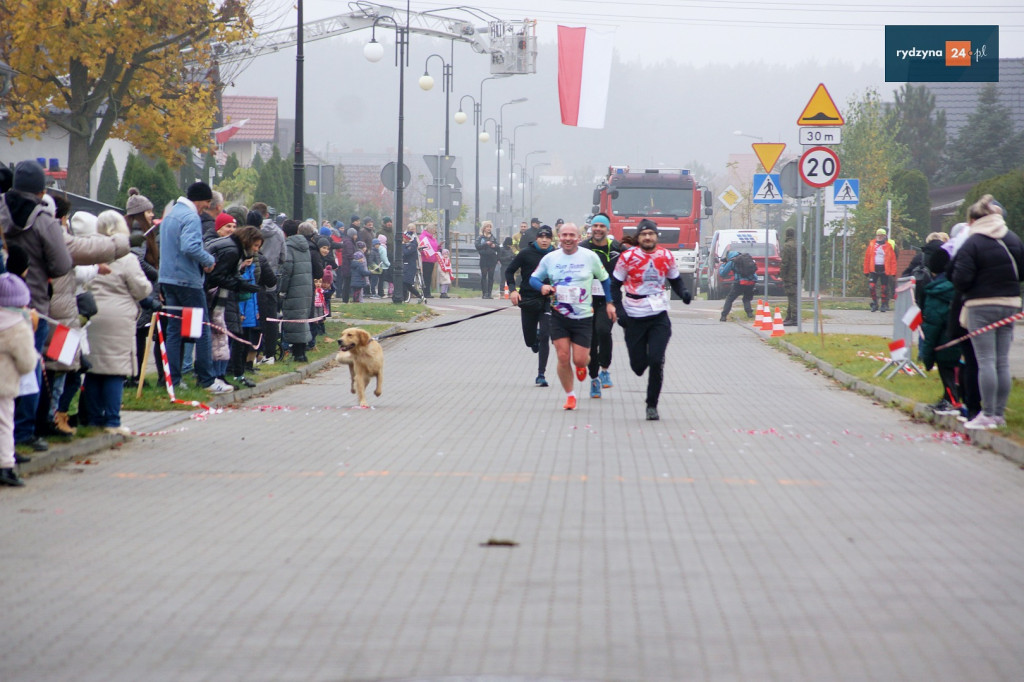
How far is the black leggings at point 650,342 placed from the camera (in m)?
12.4

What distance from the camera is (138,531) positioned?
695cm

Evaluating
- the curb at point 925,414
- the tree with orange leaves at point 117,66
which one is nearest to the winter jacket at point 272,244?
the curb at point 925,414

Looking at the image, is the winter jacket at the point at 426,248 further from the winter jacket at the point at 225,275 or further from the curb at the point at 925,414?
the winter jacket at the point at 225,275

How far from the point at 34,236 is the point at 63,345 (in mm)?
798

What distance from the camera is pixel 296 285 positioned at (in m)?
16.8

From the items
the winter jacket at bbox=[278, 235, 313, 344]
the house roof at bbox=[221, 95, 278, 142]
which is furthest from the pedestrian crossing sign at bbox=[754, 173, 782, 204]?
the house roof at bbox=[221, 95, 278, 142]

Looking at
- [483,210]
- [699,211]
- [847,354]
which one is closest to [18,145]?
[699,211]

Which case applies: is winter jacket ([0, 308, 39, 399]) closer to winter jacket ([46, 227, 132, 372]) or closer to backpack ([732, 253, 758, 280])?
winter jacket ([46, 227, 132, 372])

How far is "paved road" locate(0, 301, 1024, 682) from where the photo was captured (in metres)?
4.74

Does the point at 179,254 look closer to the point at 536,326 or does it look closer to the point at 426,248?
the point at 536,326

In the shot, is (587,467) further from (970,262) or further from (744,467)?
(970,262)

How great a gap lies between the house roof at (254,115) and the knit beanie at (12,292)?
6548 cm

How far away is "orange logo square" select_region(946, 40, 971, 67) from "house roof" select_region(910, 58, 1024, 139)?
1819 inches

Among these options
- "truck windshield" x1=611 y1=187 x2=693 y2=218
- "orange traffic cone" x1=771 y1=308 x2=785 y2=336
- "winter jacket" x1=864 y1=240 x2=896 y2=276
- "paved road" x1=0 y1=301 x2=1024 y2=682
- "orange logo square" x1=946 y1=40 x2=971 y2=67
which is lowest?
"paved road" x1=0 y1=301 x2=1024 y2=682
